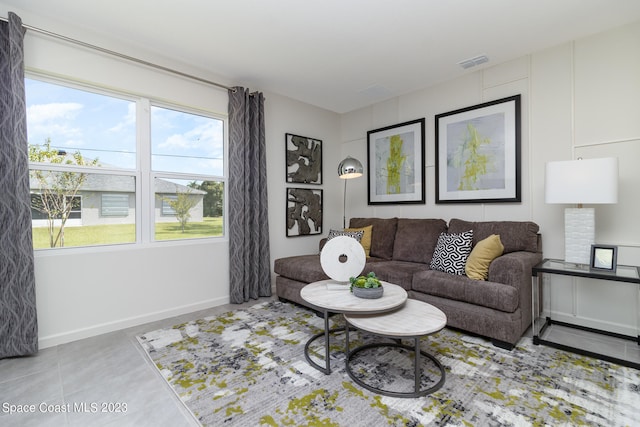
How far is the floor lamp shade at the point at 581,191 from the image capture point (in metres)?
2.25

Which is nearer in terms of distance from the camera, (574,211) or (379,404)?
(379,404)

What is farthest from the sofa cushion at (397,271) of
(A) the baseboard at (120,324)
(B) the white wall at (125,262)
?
(A) the baseboard at (120,324)

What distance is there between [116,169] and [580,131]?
169 inches

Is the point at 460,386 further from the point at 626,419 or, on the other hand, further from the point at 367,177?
the point at 367,177

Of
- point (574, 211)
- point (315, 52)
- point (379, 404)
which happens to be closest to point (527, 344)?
point (574, 211)

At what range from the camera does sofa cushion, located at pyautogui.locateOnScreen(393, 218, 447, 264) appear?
3381 mm

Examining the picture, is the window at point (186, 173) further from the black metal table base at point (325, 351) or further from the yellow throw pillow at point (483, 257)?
the yellow throw pillow at point (483, 257)

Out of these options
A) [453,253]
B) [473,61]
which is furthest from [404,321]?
[473,61]

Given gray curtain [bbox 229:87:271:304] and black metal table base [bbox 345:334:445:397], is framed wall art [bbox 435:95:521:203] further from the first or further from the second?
gray curtain [bbox 229:87:271:304]

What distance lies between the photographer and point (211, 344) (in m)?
2.46

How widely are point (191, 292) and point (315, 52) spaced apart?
9.22 ft

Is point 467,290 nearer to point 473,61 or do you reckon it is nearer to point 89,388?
point 473,61

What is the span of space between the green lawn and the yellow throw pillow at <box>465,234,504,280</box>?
2.69 metres

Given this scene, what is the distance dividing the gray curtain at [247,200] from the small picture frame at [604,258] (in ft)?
10.3
